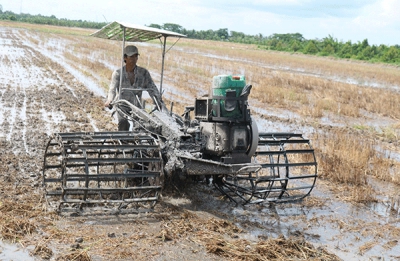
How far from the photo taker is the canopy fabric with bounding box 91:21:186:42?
7.27m

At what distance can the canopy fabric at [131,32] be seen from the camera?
286 inches

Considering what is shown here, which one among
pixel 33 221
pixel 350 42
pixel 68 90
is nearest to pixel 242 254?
pixel 33 221

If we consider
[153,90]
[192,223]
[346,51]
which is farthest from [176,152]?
[346,51]

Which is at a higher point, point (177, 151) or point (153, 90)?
point (153, 90)

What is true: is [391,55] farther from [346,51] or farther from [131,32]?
[131,32]

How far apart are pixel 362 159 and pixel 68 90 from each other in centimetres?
963

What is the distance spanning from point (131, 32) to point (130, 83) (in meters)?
0.88

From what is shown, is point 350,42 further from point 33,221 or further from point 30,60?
point 33,221

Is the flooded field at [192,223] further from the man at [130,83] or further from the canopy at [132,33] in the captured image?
the canopy at [132,33]

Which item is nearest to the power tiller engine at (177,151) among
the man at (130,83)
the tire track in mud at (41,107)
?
the man at (130,83)

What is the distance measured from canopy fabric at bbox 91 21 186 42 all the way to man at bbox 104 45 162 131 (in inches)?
13.5

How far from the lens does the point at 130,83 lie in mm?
7711

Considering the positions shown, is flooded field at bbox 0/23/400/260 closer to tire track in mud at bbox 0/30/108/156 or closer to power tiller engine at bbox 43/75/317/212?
tire track in mud at bbox 0/30/108/156

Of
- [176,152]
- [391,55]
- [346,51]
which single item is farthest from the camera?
[346,51]
